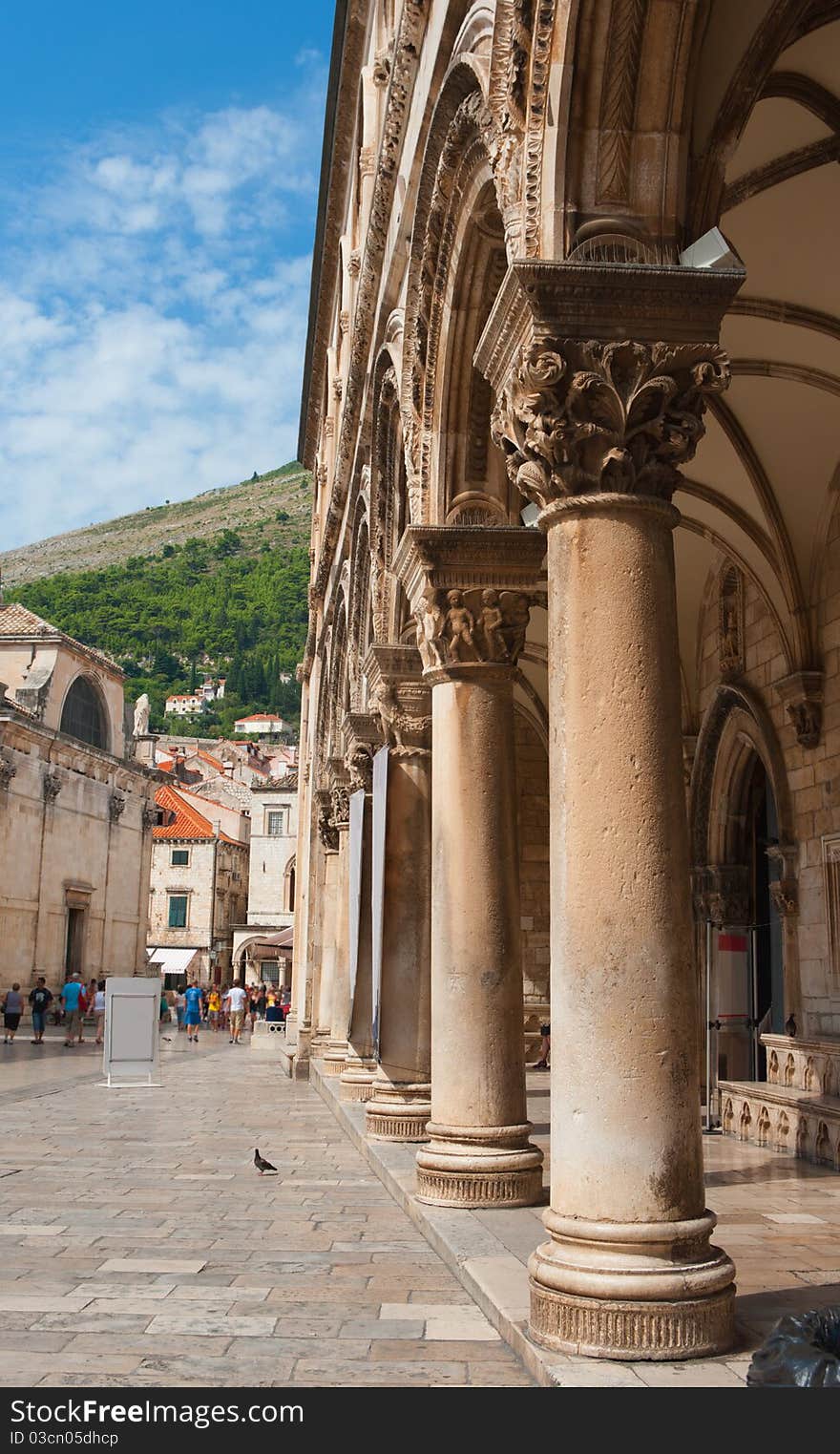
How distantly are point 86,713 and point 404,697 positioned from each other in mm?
35156

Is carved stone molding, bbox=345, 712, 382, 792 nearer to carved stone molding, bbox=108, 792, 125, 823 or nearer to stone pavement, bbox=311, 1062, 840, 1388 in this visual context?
stone pavement, bbox=311, 1062, 840, 1388

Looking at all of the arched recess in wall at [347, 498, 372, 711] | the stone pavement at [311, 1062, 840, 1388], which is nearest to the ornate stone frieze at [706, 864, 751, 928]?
the stone pavement at [311, 1062, 840, 1388]

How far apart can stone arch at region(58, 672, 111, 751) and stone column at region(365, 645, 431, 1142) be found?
32.6 meters

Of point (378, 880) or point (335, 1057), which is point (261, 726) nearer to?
point (335, 1057)

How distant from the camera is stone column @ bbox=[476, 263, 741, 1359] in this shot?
4.82m

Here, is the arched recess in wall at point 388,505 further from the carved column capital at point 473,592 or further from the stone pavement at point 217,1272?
the stone pavement at point 217,1272

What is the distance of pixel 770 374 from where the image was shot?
1190 centimetres

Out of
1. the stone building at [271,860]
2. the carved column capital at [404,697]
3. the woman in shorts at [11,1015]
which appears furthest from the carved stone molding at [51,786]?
the carved column capital at [404,697]

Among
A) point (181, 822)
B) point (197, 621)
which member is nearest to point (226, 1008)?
point (181, 822)

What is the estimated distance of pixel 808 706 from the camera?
43.4 feet

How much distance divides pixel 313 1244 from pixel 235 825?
67609 millimetres

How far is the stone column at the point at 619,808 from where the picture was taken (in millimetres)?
4820

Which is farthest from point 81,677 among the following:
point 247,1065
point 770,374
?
point 770,374

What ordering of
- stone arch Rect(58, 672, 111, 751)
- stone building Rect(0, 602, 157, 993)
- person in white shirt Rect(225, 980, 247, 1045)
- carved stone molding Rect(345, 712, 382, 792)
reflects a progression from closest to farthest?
carved stone molding Rect(345, 712, 382, 792) → person in white shirt Rect(225, 980, 247, 1045) → stone building Rect(0, 602, 157, 993) → stone arch Rect(58, 672, 111, 751)
